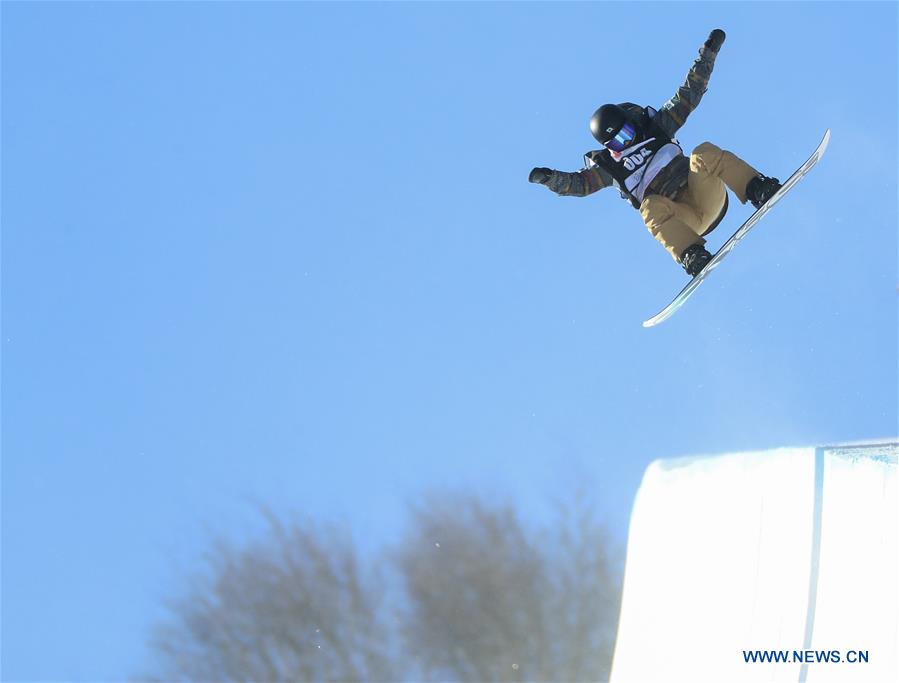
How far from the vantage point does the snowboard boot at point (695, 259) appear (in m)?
9.80

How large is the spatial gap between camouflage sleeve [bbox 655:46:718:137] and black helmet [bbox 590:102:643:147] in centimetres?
28

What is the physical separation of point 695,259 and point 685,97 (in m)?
1.55

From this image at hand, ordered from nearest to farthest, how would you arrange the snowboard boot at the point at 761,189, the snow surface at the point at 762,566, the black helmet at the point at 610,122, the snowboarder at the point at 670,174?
the snowboard boot at the point at 761,189 → the snowboarder at the point at 670,174 → the black helmet at the point at 610,122 → the snow surface at the point at 762,566

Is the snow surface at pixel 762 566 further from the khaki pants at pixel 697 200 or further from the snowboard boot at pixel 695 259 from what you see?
the khaki pants at pixel 697 200

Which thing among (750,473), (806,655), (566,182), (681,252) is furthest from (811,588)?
(566,182)

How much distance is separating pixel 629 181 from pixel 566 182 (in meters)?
0.54

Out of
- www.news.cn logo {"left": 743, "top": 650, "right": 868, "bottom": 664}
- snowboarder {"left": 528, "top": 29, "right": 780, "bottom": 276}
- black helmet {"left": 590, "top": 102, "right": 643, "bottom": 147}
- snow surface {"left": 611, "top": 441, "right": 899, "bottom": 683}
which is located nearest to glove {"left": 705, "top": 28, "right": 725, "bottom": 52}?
snowboarder {"left": 528, "top": 29, "right": 780, "bottom": 276}

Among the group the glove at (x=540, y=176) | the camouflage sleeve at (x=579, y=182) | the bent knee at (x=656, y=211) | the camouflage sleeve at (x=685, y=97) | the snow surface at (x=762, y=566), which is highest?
the camouflage sleeve at (x=685, y=97)

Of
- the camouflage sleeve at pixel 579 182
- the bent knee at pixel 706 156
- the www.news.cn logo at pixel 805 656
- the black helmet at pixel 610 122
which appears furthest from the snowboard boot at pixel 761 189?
the www.news.cn logo at pixel 805 656

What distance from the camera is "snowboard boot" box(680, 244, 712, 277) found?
9.80 metres

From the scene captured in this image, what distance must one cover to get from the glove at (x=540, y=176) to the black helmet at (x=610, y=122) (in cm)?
53

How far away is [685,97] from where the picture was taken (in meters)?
10.4

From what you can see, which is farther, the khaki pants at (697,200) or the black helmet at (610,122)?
the black helmet at (610,122)

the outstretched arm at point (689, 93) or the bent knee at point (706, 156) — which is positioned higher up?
the outstretched arm at point (689, 93)
